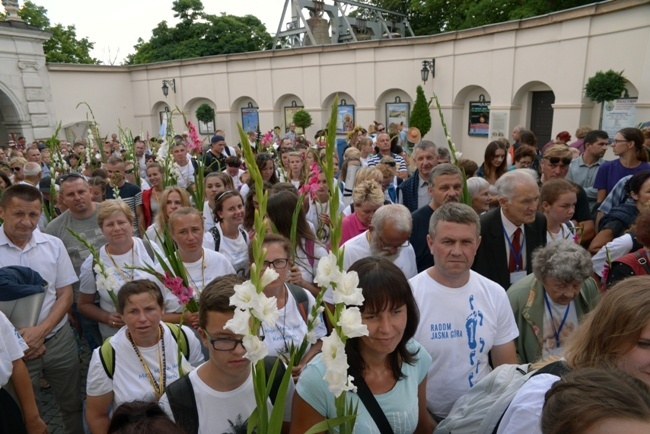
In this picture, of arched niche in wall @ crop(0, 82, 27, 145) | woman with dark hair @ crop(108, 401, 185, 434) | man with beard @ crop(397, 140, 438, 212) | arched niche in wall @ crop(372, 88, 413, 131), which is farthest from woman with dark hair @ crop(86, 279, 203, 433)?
arched niche in wall @ crop(0, 82, 27, 145)

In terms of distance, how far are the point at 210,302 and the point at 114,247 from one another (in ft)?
6.28

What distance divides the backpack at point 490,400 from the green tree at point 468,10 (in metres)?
19.5

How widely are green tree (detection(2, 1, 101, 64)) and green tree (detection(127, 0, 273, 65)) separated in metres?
4.31

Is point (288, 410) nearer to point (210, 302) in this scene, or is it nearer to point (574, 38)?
point (210, 302)

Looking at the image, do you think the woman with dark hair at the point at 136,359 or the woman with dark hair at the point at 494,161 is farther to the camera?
the woman with dark hair at the point at 494,161

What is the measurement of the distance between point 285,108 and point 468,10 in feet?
31.8

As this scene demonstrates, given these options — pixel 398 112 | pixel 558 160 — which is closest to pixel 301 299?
pixel 558 160

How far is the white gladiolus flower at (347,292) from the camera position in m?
1.12

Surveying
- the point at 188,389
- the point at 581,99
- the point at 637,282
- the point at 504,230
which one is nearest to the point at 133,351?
the point at 188,389

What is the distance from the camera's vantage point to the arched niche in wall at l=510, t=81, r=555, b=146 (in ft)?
42.3

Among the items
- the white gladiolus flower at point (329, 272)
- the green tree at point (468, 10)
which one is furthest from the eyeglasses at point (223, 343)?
the green tree at point (468, 10)

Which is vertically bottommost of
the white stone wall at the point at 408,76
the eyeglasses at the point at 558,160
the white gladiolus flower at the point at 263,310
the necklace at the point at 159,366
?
the necklace at the point at 159,366

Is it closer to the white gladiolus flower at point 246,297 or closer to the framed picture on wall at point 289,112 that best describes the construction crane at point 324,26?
the framed picture on wall at point 289,112

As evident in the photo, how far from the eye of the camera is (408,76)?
16688 mm
